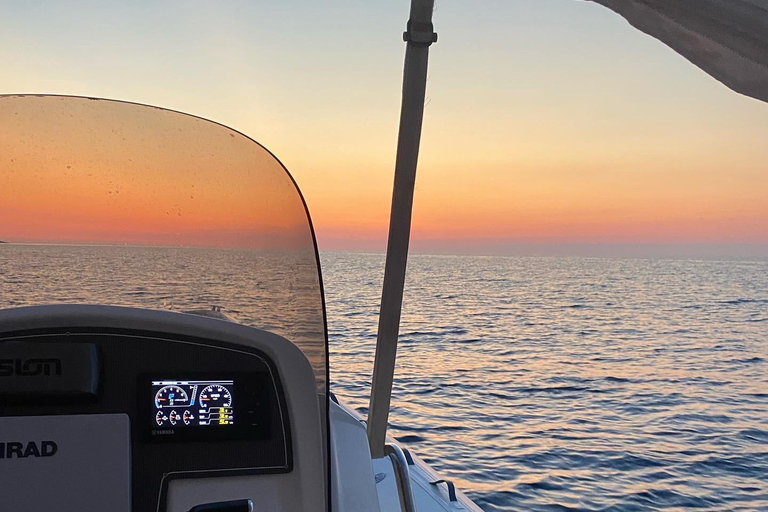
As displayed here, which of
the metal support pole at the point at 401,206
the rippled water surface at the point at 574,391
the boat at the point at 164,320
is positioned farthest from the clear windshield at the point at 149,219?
the metal support pole at the point at 401,206

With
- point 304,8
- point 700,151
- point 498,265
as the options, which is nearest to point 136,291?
point 304,8

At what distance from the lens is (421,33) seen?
170 cm

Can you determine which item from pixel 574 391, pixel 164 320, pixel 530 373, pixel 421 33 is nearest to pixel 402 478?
pixel 164 320

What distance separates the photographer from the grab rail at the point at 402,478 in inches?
51.2

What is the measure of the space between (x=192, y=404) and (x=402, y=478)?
0.48 metres

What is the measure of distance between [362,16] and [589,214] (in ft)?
54.9

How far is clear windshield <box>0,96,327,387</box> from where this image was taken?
3.49 feet

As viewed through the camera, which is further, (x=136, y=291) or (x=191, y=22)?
(x=191, y=22)

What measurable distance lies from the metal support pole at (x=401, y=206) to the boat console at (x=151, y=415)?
2.64 ft

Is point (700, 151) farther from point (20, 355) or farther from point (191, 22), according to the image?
point (20, 355)

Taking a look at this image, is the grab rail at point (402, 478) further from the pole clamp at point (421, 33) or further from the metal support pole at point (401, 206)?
the pole clamp at point (421, 33)

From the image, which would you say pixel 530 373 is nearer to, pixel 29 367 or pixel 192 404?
pixel 192 404

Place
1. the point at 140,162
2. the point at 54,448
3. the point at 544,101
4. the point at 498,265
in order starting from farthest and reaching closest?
1. the point at 498,265
2. the point at 544,101
3. the point at 140,162
4. the point at 54,448

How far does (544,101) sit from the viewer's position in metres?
25.2
